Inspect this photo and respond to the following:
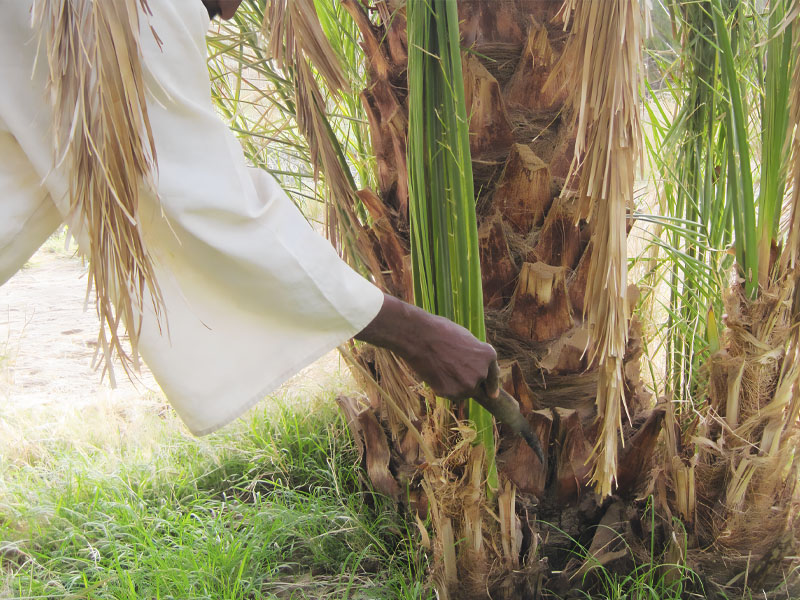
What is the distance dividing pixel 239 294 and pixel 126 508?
1151 mm

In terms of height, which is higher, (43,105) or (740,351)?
(43,105)

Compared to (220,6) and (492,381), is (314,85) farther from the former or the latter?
(492,381)

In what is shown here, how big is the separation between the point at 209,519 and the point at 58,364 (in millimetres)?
1764

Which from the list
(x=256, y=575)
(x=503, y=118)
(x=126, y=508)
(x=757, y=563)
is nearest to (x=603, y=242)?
(x=503, y=118)

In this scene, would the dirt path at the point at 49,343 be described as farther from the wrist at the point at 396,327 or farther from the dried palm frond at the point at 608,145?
the dried palm frond at the point at 608,145

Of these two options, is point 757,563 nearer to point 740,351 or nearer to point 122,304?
point 740,351

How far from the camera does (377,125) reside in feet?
5.46

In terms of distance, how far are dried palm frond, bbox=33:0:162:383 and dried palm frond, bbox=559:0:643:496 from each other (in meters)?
0.66

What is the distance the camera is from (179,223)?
101 centimetres

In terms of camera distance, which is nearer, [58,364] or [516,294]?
[516,294]


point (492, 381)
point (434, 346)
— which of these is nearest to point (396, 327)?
point (434, 346)

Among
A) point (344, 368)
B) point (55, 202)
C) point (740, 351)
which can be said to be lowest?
point (344, 368)

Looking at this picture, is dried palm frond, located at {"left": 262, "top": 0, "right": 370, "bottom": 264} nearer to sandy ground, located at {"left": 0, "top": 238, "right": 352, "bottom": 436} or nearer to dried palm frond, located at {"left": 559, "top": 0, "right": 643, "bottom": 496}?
dried palm frond, located at {"left": 559, "top": 0, "right": 643, "bottom": 496}

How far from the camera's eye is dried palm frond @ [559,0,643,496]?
120 cm
